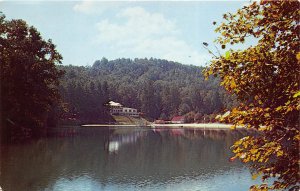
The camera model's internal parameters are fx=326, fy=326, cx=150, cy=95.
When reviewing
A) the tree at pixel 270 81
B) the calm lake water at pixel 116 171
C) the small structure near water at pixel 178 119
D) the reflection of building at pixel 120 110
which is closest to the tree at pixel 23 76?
the calm lake water at pixel 116 171

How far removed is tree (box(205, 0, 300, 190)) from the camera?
615 centimetres

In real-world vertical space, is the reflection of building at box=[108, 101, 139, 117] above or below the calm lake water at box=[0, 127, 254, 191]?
above

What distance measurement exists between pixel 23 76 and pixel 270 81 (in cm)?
5930

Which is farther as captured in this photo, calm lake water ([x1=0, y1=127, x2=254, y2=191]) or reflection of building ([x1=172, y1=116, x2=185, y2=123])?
reflection of building ([x1=172, y1=116, x2=185, y2=123])

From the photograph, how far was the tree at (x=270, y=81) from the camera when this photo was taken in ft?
20.2

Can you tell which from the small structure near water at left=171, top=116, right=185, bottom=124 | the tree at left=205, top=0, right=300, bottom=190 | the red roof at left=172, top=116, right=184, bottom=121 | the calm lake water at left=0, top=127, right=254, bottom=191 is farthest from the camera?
the red roof at left=172, top=116, right=184, bottom=121

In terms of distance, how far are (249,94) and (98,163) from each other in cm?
3504

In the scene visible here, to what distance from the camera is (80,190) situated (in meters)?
25.8

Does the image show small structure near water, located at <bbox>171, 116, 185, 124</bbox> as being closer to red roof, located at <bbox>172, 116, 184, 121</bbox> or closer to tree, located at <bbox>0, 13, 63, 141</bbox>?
red roof, located at <bbox>172, 116, 184, 121</bbox>

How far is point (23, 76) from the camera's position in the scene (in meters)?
59.8

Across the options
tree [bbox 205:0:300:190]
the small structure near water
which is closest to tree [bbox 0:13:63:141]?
tree [bbox 205:0:300:190]

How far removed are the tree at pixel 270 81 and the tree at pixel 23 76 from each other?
53.3 meters

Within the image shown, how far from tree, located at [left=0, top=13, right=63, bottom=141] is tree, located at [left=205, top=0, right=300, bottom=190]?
53.3 meters

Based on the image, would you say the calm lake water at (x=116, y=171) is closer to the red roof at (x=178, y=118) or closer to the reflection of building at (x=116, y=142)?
the reflection of building at (x=116, y=142)
